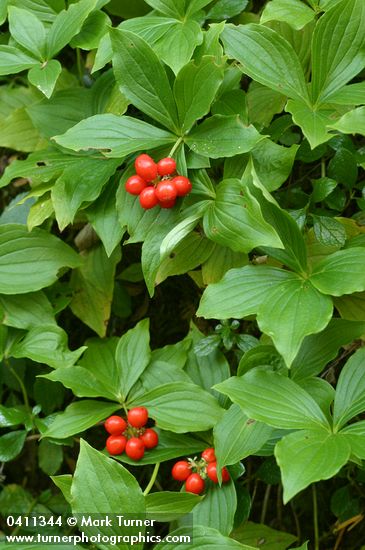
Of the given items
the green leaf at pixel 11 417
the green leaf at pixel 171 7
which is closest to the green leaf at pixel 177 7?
the green leaf at pixel 171 7

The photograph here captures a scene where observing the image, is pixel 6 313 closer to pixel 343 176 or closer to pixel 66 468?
pixel 66 468

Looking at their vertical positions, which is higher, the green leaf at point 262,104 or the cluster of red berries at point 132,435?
the green leaf at point 262,104

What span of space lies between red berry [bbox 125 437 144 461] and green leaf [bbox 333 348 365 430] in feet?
2.16

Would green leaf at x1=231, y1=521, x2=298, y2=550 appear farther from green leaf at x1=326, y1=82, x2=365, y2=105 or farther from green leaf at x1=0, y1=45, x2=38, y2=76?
green leaf at x1=0, y1=45, x2=38, y2=76

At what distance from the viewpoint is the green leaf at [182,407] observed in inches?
84.1

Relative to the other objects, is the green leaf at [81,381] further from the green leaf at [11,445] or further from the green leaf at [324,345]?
the green leaf at [324,345]

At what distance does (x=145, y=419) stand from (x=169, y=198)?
71 centimetres

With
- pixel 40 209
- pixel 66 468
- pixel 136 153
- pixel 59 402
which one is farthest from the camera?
pixel 66 468

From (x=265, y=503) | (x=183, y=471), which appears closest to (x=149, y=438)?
(x=183, y=471)

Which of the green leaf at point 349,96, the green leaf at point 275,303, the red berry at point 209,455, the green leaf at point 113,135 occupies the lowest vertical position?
the red berry at point 209,455

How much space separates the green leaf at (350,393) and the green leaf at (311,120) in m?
0.62

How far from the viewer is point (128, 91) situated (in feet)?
7.04

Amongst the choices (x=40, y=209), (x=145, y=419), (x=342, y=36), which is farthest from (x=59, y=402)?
(x=342, y=36)

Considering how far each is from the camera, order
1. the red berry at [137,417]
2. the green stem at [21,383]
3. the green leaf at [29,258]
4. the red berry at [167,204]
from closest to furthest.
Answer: the red berry at [167,204] < the red berry at [137,417] < the green leaf at [29,258] < the green stem at [21,383]
